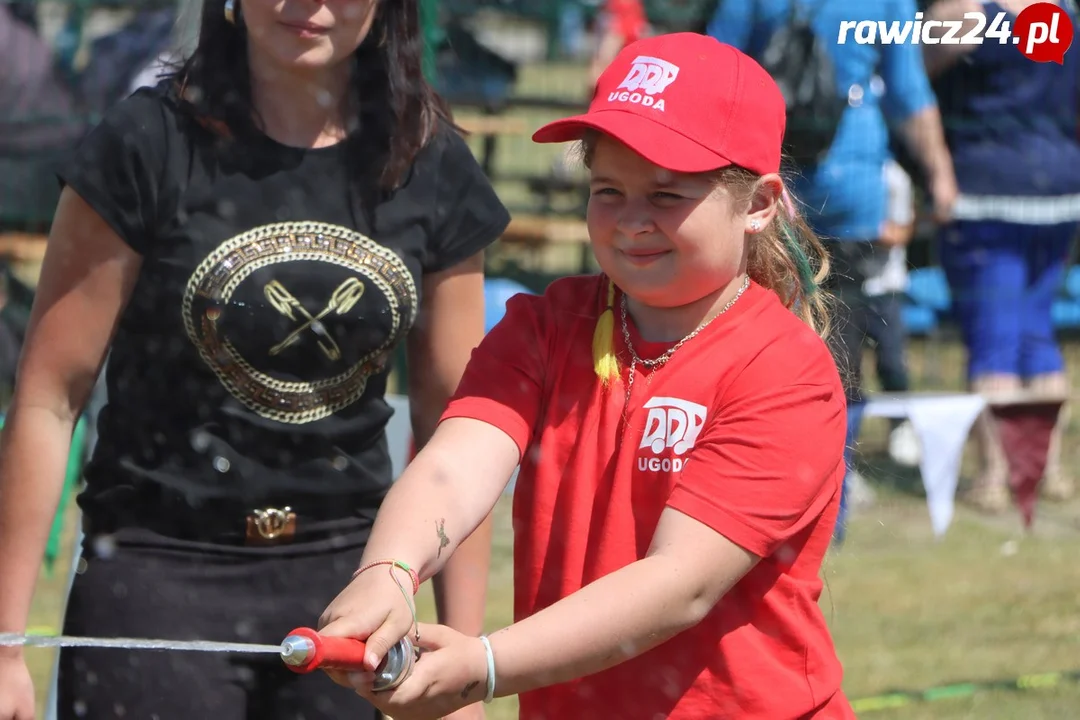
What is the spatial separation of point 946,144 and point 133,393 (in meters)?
5.19

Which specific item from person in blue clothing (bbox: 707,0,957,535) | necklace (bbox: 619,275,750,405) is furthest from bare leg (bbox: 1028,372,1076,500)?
necklace (bbox: 619,275,750,405)

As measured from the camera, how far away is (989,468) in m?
7.24

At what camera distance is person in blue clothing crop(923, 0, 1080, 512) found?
6.85m

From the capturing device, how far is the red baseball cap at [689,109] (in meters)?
2.16

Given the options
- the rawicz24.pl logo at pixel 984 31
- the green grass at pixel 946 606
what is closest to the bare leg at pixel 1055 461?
the green grass at pixel 946 606

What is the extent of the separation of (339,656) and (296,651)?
8cm

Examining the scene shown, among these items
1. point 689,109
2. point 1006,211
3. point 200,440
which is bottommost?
point 1006,211

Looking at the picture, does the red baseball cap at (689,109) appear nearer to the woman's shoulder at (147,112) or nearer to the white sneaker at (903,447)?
the woman's shoulder at (147,112)

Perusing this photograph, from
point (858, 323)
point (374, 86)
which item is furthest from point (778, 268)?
point (858, 323)

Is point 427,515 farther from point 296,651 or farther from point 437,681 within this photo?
point 296,651

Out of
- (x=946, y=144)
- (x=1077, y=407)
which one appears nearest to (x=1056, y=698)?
(x=946, y=144)

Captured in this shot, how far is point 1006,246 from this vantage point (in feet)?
23.6

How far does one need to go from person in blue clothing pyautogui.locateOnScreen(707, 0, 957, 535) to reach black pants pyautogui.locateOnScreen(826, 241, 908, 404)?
11 millimetres

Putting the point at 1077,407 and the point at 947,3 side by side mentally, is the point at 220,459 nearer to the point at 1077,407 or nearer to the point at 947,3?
the point at 947,3
